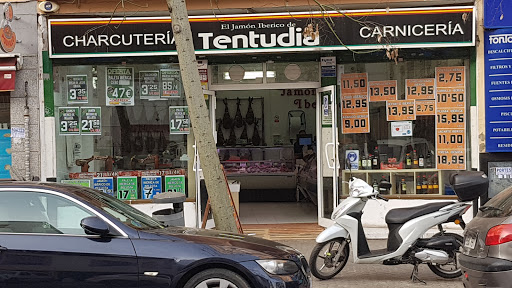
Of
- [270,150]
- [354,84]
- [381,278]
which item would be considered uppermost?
[354,84]

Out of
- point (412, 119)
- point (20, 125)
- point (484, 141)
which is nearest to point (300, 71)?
point (412, 119)

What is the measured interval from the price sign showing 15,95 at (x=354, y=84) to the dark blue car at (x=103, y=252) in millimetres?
5461

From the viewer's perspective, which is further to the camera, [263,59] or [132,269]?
[263,59]

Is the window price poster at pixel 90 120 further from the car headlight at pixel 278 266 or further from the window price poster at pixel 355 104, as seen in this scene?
the car headlight at pixel 278 266

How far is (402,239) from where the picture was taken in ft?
23.8

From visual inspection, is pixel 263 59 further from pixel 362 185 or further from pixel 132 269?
pixel 132 269

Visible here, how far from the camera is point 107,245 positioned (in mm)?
5301

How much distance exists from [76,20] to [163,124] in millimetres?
2246

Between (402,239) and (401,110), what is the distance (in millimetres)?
3836

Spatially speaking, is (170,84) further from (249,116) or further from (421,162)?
Answer: (249,116)

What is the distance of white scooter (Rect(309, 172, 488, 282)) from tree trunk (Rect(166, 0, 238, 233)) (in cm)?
126

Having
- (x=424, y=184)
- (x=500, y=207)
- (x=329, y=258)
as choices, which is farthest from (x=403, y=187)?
(x=500, y=207)

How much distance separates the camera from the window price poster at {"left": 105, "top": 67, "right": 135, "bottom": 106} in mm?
10766

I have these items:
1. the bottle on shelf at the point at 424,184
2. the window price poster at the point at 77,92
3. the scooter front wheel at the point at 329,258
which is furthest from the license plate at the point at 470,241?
the window price poster at the point at 77,92
